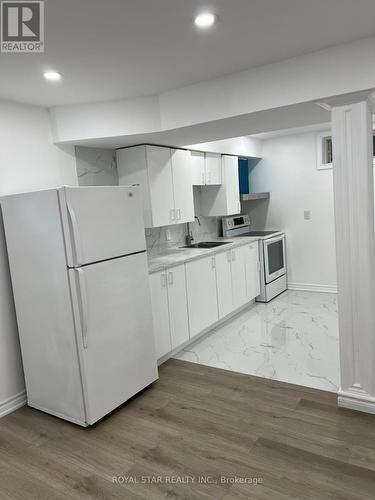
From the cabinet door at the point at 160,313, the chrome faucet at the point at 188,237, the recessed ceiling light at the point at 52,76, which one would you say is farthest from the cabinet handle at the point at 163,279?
the recessed ceiling light at the point at 52,76

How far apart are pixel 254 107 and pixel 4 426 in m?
2.92

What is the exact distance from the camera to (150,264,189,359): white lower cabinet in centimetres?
343

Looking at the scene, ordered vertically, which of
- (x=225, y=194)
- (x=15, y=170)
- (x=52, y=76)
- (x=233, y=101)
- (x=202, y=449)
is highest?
(x=52, y=76)

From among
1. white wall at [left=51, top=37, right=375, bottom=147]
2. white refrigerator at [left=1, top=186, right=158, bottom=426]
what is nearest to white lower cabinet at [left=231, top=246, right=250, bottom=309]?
white wall at [left=51, top=37, right=375, bottom=147]

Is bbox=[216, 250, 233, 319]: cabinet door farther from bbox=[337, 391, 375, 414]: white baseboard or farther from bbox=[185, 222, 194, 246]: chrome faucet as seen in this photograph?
bbox=[337, 391, 375, 414]: white baseboard

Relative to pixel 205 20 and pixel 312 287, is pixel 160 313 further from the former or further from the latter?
pixel 312 287

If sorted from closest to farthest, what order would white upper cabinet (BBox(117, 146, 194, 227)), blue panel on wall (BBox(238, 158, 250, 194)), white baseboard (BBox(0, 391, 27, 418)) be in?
1. white baseboard (BBox(0, 391, 27, 418))
2. white upper cabinet (BBox(117, 146, 194, 227))
3. blue panel on wall (BBox(238, 158, 250, 194))

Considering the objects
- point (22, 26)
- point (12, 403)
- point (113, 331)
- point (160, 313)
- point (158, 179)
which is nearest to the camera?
point (22, 26)

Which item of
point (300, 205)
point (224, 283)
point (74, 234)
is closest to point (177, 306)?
point (224, 283)

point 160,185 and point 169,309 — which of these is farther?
point 160,185

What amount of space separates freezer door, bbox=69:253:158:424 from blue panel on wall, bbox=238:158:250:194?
3024mm

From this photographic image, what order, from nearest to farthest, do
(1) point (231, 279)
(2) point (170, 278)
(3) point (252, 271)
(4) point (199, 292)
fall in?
1. (2) point (170, 278)
2. (4) point (199, 292)
3. (1) point (231, 279)
4. (3) point (252, 271)

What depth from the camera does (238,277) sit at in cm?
472

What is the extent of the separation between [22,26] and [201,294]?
2853 millimetres
